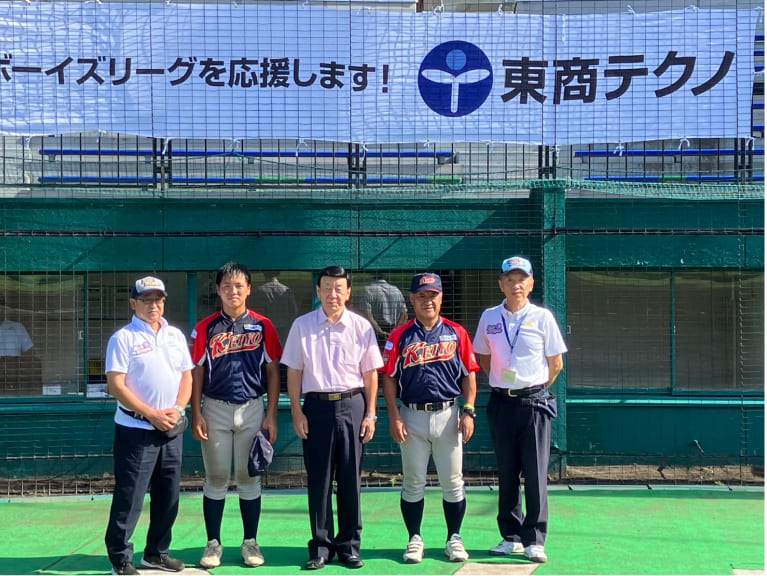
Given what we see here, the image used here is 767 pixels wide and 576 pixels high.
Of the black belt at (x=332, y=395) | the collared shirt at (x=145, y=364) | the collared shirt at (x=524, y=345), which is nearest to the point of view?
the collared shirt at (x=145, y=364)

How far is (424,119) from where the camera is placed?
27.4 ft

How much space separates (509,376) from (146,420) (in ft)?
7.60

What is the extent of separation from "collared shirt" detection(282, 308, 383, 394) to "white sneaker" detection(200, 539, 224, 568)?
1.15 metres

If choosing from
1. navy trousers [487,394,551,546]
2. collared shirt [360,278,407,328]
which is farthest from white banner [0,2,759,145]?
navy trousers [487,394,551,546]

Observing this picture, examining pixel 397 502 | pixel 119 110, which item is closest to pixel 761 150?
pixel 397 502

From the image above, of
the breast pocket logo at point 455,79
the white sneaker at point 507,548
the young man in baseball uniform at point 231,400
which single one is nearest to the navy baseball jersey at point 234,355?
the young man in baseball uniform at point 231,400

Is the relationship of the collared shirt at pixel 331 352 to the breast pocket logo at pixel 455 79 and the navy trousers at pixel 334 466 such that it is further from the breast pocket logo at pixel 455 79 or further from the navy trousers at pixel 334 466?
the breast pocket logo at pixel 455 79

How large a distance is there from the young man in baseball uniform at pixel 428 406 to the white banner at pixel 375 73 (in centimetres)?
275

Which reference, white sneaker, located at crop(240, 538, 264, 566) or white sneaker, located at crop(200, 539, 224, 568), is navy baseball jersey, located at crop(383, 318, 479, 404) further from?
white sneaker, located at crop(200, 539, 224, 568)

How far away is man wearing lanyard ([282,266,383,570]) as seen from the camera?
5.92 m

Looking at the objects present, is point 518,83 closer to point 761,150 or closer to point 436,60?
point 436,60

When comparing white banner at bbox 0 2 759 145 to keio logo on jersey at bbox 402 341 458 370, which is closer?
keio logo on jersey at bbox 402 341 458 370

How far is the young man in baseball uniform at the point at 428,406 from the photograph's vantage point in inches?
237

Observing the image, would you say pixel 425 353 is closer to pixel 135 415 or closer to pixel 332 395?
pixel 332 395
